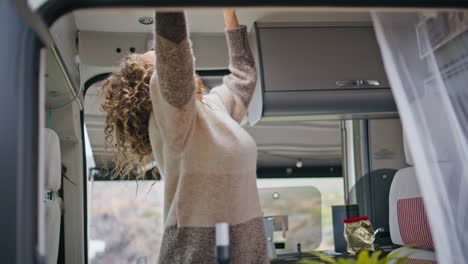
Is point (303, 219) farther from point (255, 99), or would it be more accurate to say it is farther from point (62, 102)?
point (62, 102)

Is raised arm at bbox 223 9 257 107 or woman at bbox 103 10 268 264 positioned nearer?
woman at bbox 103 10 268 264

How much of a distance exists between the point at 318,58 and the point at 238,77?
1425mm

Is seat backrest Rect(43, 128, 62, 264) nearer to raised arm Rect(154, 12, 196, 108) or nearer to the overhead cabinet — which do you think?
the overhead cabinet

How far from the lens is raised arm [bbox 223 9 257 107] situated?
180 cm

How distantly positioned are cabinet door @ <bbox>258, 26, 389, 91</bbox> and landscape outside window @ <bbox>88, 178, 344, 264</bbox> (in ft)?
3.60

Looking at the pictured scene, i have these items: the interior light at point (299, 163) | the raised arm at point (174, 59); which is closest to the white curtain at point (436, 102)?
the raised arm at point (174, 59)

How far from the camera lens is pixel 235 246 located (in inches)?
59.0

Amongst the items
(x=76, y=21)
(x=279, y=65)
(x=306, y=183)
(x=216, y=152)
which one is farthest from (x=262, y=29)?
(x=216, y=152)

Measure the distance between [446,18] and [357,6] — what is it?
38cm

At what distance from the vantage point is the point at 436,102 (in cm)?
122

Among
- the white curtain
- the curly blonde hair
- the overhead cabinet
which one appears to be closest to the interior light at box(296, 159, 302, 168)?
the overhead cabinet

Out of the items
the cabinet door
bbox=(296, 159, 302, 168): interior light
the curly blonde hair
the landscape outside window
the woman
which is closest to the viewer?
the woman

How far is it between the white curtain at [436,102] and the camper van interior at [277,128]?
990mm

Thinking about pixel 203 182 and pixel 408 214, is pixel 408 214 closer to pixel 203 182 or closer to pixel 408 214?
pixel 408 214
